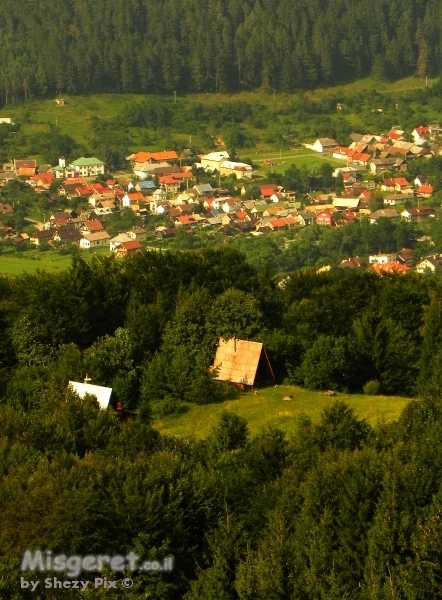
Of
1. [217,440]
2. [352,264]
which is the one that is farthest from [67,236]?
[217,440]

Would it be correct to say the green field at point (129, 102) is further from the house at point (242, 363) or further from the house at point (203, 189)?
the house at point (242, 363)

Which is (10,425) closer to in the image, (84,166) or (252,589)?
(252,589)

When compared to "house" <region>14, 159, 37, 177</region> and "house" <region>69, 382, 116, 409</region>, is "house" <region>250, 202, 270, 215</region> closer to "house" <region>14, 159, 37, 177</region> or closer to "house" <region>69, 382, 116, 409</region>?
"house" <region>14, 159, 37, 177</region>

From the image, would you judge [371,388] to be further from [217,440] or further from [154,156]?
[154,156]

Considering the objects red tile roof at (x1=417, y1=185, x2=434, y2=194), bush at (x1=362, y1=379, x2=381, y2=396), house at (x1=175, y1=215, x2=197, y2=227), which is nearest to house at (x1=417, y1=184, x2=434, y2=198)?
red tile roof at (x1=417, y1=185, x2=434, y2=194)

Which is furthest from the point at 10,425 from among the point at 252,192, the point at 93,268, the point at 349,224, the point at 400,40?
the point at 400,40

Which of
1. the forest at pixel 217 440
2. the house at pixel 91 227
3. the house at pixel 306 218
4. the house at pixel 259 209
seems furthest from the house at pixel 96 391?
the house at pixel 259 209
